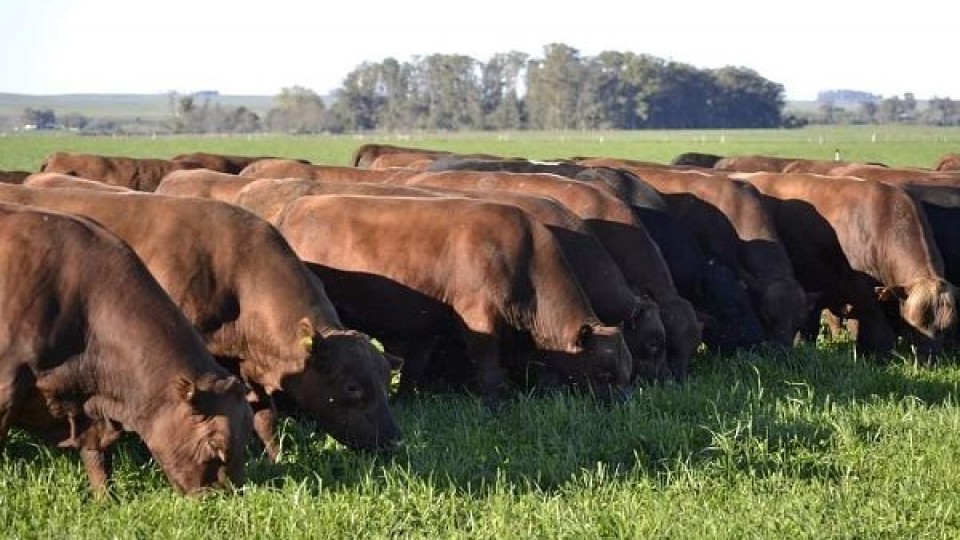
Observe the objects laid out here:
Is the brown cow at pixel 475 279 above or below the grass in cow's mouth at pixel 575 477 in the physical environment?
above

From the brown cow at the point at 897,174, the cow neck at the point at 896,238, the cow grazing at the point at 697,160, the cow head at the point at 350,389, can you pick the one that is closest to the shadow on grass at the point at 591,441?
the cow head at the point at 350,389

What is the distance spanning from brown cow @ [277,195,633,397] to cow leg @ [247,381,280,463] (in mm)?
1833

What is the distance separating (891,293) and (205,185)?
6574 mm

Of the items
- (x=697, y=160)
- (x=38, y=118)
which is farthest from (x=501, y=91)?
(x=697, y=160)

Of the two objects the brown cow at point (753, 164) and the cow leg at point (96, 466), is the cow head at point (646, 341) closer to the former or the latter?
the cow leg at point (96, 466)

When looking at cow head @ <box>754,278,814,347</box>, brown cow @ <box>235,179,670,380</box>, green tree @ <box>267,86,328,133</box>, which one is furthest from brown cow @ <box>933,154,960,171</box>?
green tree @ <box>267,86,328,133</box>

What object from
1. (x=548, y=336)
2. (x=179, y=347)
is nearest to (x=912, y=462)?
(x=548, y=336)

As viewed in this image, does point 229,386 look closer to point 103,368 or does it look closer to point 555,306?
point 103,368

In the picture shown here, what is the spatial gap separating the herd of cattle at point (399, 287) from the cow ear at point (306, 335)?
0.09 ft

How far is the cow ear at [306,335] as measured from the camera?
791 cm

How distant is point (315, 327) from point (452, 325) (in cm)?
209

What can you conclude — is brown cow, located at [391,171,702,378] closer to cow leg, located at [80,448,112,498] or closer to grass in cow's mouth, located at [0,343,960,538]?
grass in cow's mouth, located at [0,343,960,538]

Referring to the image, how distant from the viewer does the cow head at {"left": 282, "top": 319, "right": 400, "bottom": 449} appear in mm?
8086

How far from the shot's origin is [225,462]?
7.04m
